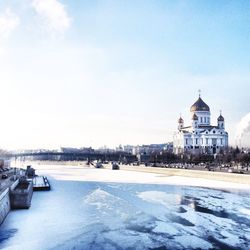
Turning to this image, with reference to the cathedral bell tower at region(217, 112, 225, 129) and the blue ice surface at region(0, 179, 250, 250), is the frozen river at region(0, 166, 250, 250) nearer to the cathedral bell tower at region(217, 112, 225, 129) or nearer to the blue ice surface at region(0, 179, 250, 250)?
the blue ice surface at region(0, 179, 250, 250)

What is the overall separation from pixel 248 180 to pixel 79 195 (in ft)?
53.4

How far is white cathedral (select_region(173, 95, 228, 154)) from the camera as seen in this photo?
95500 mm

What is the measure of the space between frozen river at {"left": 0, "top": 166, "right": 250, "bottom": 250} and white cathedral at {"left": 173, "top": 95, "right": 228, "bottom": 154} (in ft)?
211

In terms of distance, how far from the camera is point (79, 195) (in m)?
33.1

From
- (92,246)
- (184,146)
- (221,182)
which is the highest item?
(184,146)

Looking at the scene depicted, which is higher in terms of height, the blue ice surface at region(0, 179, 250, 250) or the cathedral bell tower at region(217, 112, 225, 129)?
the cathedral bell tower at region(217, 112, 225, 129)


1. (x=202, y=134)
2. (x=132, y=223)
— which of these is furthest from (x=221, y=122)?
(x=132, y=223)

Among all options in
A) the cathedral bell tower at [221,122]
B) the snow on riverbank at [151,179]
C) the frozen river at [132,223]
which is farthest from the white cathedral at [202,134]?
the frozen river at [132,223]

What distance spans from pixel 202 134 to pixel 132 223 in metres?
77.8

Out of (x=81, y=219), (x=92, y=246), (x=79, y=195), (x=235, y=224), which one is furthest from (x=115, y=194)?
(x=92, y=246)

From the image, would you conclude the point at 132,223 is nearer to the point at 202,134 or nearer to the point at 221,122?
the point at 202,134

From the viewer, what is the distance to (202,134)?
96.4 meters

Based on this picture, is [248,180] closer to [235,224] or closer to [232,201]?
[232,201]

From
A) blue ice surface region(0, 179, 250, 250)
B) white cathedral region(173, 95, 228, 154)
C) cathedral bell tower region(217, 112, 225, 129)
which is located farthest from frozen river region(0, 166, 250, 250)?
cathedral bell tower region(217, 112, 225, 129)
